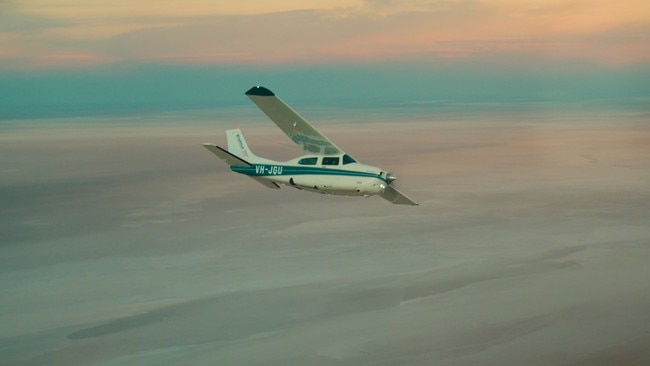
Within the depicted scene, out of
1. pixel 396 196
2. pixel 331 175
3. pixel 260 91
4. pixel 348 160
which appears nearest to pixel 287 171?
pixel 331 175

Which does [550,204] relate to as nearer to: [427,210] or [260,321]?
[427,210]

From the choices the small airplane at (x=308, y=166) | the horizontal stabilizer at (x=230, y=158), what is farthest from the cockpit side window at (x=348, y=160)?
the horizontal stabilizer at (x=230, y=158)

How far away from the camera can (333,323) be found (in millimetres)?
92375

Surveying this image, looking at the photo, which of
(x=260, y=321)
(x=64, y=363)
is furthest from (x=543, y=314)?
(x=64, y=363)

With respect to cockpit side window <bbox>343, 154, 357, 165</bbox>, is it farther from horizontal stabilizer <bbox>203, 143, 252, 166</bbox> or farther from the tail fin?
horizontal stabilizer <bbox>203, 143, 252, 166</bbox>

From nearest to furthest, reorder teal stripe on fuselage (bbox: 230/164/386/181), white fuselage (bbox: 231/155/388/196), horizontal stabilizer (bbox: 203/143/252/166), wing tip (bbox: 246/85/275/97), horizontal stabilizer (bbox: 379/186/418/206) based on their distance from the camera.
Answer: wing tip (bbox: 246/85/275/97), white fuselage (bbox: 231/155/388/196), teal stripe on fuselage (bbox: 230/164/386/181), horizontal stabilizer (bbox: 203/143/252/166), horizontal stabilizer (bbox: 379/186/418/206)

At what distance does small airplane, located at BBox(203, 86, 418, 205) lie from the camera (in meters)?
42.0

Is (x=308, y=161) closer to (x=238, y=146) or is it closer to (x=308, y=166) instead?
(x=308, y=166)

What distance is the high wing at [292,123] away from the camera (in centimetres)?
4150

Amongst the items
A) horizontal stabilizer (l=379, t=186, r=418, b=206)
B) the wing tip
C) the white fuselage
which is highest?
the wing tip

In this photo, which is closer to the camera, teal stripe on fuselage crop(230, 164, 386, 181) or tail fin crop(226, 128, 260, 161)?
teal stripe on fuselage crop(230, 164, 386, 181)

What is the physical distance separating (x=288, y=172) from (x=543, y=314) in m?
60.0

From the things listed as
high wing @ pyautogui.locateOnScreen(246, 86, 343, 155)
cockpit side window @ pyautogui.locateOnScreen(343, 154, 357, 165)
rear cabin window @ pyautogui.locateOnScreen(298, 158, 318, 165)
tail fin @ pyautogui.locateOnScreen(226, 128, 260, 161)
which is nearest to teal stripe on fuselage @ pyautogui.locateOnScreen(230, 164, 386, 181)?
rear cabin window @ pyautogui.locateOnScreen(298, 158, 318, 165)

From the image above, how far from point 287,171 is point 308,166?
1.28m
